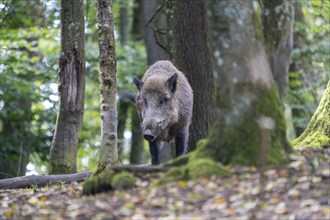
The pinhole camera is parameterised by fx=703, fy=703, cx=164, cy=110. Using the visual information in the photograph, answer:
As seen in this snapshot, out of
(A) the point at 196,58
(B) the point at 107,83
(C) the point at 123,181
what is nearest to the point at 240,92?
(C) the point at 123,181

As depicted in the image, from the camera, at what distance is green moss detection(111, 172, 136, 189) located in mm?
7570

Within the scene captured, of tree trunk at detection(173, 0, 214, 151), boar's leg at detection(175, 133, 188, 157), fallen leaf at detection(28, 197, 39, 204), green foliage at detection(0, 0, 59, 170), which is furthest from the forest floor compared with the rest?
green foliage at detection(0, 0, 59, 170)

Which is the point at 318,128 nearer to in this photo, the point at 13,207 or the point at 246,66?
the point at 246,66

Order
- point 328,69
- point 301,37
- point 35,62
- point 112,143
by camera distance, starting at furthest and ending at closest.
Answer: point 35,62
point 301,37
point 328,69
point 112,143

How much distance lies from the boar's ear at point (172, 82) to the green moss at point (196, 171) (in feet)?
15.0

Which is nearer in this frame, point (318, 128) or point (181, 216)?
point (181, 216)

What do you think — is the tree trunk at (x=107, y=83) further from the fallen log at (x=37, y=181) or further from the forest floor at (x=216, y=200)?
the forest floor at (x=216, y=200)

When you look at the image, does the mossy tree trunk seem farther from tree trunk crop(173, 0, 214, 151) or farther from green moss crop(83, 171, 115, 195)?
green moss crop(83, 171, 115, 195)

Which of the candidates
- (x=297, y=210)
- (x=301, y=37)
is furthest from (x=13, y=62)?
(x=297, y=210)

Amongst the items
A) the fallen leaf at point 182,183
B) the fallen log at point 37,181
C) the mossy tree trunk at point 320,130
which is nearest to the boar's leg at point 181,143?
the fallen log at point 37,181

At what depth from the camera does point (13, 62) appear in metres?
22.0

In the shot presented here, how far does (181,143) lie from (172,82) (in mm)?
1153

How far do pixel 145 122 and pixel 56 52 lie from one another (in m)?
12.3

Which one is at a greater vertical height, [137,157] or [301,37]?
[301,37]
